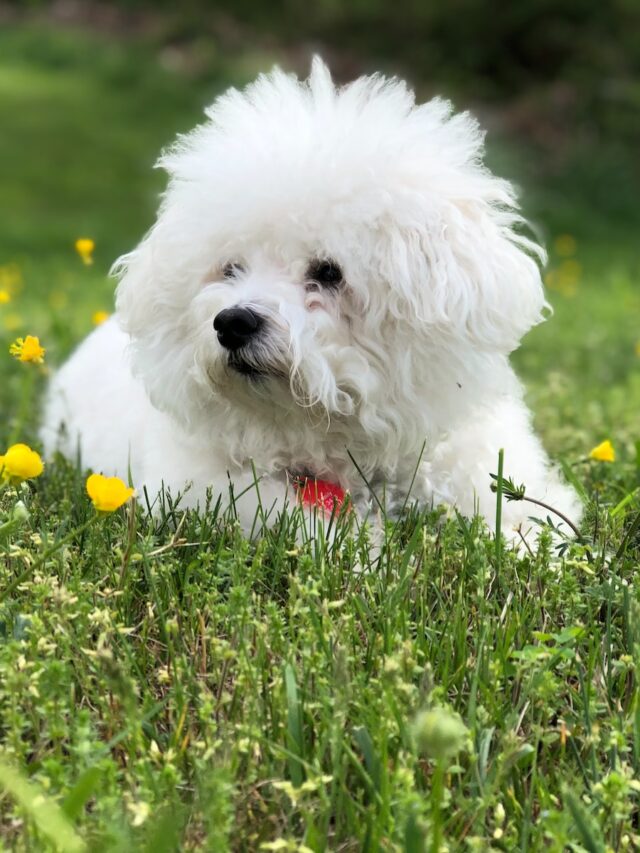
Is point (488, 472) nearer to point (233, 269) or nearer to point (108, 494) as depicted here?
point (233, 269)

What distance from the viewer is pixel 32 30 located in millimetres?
20422

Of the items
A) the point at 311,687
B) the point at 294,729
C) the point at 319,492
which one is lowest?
the point at 294,729

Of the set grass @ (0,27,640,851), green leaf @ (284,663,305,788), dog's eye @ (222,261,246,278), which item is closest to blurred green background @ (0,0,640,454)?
dog's eye @ (222,261,246,278)

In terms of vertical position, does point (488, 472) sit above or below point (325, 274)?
below

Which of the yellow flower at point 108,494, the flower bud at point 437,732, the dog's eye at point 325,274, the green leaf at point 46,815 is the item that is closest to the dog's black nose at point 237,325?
the dog's eye at point 325,274

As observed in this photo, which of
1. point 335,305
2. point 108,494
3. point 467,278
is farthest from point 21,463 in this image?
point 467,278

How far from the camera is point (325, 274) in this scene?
3.03 meters

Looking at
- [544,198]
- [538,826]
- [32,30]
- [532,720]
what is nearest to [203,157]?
[532,720]

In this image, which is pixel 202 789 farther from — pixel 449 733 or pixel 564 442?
pixel 564 442

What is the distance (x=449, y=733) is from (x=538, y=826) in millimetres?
438

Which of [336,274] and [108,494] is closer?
[108,494]

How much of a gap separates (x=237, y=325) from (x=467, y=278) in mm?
641

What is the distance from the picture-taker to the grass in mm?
1760

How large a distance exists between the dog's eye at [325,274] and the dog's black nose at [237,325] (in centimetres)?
27
